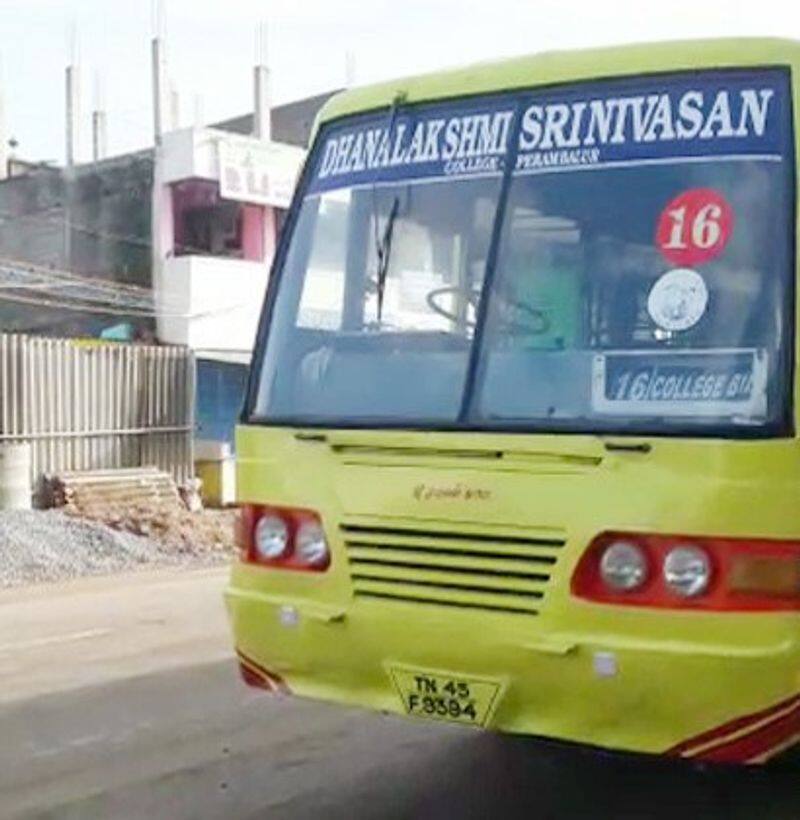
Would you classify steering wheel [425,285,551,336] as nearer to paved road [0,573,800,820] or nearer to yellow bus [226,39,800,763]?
yellow bus [226,39,800,763]

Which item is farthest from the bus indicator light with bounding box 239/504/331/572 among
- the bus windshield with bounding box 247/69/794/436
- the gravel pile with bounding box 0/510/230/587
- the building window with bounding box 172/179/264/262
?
the building window with bounding box 172/179/264/262

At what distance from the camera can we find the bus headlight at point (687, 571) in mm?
4066

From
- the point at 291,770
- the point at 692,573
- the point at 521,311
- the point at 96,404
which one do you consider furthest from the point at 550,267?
Answer: the point at 96,404

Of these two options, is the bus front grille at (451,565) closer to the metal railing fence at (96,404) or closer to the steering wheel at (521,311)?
the steering wheel at (521,311)

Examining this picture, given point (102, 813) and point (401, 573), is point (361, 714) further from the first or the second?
point (401, 573)

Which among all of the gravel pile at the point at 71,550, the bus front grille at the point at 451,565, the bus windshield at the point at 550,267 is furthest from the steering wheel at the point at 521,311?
the gravel pile at the point at 71,550

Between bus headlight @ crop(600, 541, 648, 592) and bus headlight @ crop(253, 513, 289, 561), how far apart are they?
1.20 metres

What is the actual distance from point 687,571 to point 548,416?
654 millimetres

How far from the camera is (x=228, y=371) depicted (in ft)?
93.5

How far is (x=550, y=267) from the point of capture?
15.1ft

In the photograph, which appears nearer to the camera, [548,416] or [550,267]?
[548,416]

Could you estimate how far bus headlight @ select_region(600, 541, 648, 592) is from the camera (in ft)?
13.5

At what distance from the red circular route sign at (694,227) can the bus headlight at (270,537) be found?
158cm

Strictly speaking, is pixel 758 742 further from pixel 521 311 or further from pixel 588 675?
pixel 521 311
